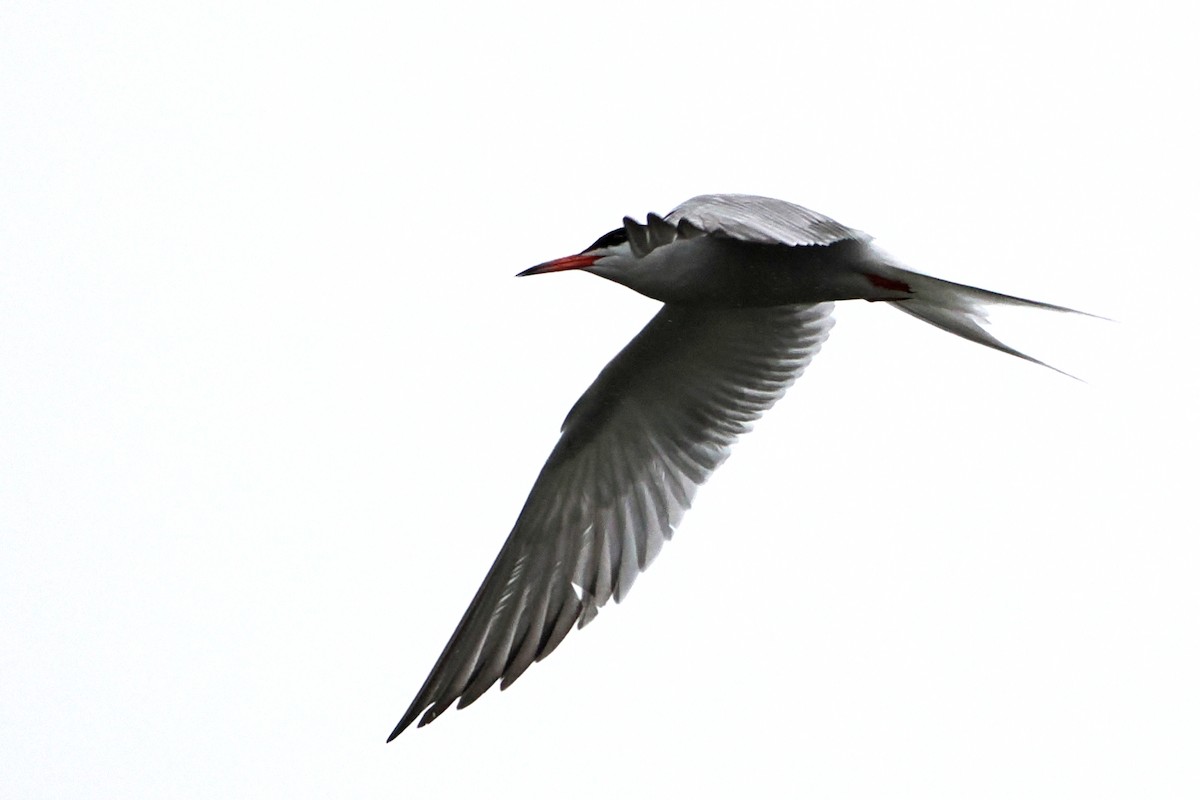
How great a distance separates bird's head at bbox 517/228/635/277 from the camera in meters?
4.99

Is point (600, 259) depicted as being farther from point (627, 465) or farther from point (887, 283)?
point (627, 465)

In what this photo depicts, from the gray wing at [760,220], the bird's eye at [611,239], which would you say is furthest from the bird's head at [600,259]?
the gray wing at [760,220]

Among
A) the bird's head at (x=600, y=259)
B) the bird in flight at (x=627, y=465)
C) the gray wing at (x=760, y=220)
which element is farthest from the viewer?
the bird in flight at (x=627, y=465)

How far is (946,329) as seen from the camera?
17.9 ft

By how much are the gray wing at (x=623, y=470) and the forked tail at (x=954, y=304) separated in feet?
1.93

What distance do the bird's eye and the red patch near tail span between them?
2.45ft

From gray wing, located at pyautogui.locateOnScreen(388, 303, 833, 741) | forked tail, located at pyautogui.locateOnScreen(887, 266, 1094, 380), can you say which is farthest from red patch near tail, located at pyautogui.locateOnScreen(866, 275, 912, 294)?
gray wing, located at pyautogui.locateOnScreen(388, 303, 833, 741)

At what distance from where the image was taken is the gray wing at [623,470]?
19.1 feet

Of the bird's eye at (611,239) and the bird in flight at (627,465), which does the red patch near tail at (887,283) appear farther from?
the bird's eye at (611,239)

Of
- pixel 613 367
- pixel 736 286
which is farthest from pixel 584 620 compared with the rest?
pixel 736 286

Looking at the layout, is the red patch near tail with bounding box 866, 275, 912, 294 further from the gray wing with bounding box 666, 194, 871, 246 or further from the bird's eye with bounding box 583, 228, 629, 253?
the bird's eye with bounding box 583, 228, 629, 253

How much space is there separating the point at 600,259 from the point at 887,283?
869mm

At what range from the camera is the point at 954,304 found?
214 inches

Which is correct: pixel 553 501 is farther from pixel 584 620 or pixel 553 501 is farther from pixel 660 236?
pixel 660 236
